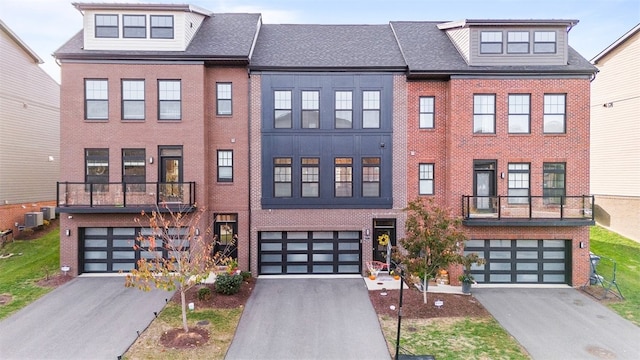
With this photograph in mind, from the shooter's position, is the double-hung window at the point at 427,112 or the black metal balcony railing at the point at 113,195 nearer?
the black metal balcony railing at the point at 113,195

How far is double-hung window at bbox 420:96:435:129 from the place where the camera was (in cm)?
1425

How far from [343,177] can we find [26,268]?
14200 mm

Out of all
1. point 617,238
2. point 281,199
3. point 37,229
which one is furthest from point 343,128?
point 37,229

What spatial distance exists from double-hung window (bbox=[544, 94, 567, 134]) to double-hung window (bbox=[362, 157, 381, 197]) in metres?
7.15

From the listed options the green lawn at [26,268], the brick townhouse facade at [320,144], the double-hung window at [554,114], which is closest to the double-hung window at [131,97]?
the brick townhouse facade at [320,144]

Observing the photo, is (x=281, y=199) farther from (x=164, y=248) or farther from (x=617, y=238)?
(x=617, y=238)

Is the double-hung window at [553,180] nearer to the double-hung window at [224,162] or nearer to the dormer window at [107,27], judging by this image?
the double-hung window at [224,162]

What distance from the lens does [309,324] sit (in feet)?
32.5

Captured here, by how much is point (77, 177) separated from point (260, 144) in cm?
766

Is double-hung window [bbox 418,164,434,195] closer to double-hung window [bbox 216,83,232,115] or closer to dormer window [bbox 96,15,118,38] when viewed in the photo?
double-hung window [bbox 216,83,232,115]

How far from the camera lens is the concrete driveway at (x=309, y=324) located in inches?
332

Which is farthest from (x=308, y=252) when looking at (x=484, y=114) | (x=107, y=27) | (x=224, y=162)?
(x=107, y=27)

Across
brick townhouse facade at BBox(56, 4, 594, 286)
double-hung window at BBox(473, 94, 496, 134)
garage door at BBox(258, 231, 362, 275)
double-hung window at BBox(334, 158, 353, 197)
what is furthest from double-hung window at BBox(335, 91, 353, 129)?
double-hung window at BBox(473, 94, 496, 134)

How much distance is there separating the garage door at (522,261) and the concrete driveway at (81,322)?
12.4 meters
